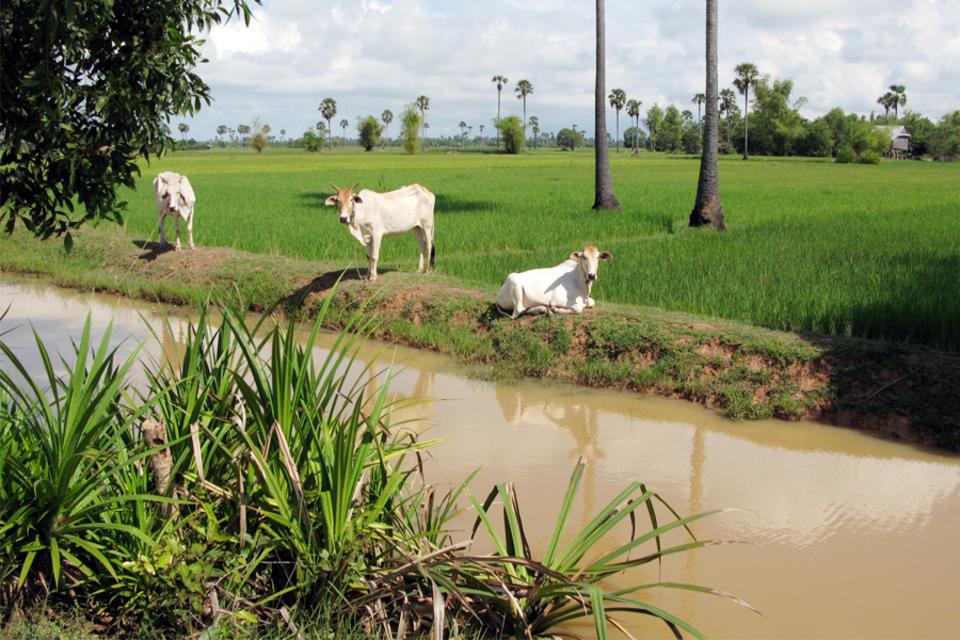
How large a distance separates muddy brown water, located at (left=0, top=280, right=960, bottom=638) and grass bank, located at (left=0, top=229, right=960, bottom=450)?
0.21m

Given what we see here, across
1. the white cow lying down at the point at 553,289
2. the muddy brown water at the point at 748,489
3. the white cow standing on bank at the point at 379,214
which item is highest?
the white cow standing on bank at the point at 379,214

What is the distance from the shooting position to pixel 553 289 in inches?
352

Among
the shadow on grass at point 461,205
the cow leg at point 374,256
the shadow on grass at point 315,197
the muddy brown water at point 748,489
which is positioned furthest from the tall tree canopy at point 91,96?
the shadow on grass at point 315,197

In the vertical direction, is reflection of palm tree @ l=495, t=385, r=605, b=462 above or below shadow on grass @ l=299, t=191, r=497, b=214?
below

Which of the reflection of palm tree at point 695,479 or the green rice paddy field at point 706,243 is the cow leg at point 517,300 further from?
the reflection of palm tree at point 695,479

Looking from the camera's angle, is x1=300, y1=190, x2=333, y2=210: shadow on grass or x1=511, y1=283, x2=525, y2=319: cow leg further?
x1=300, y1=190, x2=333, y2=210: shadow on grass

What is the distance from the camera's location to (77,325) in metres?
10.6

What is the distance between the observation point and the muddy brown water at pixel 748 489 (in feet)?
14.2

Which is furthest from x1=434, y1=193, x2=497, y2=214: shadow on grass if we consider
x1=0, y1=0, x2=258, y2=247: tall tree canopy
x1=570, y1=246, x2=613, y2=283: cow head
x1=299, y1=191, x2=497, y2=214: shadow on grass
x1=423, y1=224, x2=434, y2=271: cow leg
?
x1=0, y1=0, x2=258, y2=247: tall tree canopy

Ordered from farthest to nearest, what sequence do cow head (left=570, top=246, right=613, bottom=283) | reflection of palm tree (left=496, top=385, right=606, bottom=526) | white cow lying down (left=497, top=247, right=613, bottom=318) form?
white cow lying down (left=497, top=247, right=613, bottom=318) < cow head (left=570, top=246, right=613, bottom=283) < reflection of palm tree (left=496, top=385, right=606, bottom=526)

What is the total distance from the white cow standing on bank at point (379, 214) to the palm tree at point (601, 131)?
29.2 feet

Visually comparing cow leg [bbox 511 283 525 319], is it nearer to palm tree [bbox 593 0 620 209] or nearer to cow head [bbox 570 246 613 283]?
cow head [bbox 570 246 613 283]

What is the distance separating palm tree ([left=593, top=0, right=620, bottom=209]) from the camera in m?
19.7

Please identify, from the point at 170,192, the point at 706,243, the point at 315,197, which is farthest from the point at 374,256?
the point at 315,197
